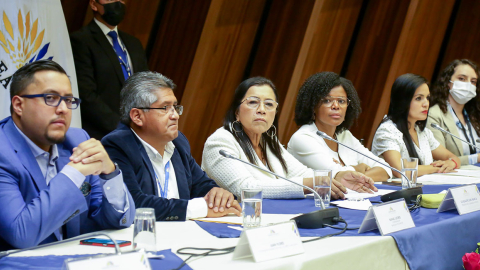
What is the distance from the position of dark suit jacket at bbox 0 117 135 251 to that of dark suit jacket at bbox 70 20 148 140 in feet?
3.68

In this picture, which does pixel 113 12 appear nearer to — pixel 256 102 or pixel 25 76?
pixel 256 102

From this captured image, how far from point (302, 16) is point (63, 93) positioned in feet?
11.2

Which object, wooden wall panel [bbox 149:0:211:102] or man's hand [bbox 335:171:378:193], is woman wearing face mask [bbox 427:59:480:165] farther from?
wooden wall panel [bbox 149:0:211:102]

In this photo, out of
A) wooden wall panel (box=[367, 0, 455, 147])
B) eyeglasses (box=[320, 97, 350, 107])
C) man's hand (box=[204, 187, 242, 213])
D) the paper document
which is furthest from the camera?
wooden wall panel (box=[367, 0, 455, 147])

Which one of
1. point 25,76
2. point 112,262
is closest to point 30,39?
point 25,76

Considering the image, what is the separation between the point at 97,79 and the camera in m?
2.68

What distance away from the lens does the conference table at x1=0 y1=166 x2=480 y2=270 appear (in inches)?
42.6

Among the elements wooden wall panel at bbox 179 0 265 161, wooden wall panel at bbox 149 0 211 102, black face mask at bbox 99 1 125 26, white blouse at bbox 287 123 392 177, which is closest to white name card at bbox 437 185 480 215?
white blouse at bbox 287 123 392 177

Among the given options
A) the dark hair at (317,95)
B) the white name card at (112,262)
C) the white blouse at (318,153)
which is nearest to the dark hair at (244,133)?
the white blouse at (318,153)

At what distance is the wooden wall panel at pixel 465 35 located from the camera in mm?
5430

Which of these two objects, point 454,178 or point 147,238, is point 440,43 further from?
point 147,238

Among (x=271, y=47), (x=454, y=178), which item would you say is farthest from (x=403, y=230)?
(x=271, y=47)

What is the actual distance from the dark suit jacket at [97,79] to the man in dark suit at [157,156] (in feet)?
2.20

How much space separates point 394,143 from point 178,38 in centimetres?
195
